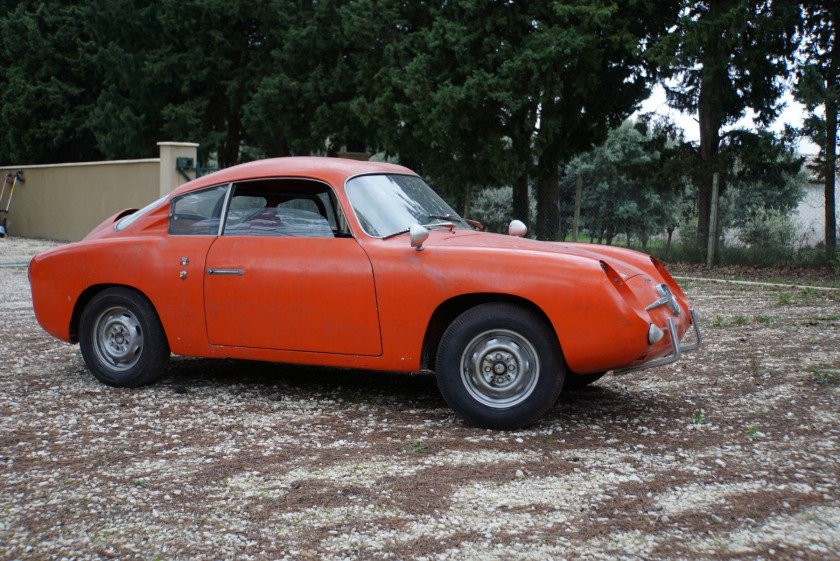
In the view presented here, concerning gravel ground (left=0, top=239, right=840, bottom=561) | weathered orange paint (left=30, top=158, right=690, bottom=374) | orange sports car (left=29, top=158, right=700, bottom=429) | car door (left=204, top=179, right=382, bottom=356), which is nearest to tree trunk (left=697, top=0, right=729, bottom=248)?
gravel ground (left=0, top=239, right=840, bottom=561)

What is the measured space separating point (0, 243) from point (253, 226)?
2038 centimetres

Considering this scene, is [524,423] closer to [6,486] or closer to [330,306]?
[330,306]

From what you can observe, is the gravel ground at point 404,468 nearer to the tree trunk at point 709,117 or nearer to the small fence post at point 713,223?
the small fence post at point 713,223

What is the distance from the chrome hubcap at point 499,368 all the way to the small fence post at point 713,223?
1305 centimetres

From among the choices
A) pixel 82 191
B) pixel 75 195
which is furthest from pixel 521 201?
pixel 75 195

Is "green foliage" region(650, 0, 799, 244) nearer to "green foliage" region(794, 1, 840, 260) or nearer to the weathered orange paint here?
"green foliage" region(794, 1, 840, 260)

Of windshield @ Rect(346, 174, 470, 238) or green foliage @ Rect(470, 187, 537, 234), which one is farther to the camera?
green foliage @ Rect(470, 187, 537, 234)

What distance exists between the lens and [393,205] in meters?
5.83

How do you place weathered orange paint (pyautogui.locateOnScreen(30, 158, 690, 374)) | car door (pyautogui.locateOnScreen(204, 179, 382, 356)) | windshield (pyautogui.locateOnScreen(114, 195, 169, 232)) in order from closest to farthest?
weathered orange paint (pyautogui.locateOnScreen(30, 158, 690, 374)) < car door (pyautogui.locateOnScreen(204, 179, 382, 356)) < windshield (pyautogui.locateOnScreen(114, 195, 169, 232))

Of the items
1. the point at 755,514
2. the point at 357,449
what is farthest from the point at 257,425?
the point at 755,514

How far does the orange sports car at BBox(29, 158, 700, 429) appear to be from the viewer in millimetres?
4957

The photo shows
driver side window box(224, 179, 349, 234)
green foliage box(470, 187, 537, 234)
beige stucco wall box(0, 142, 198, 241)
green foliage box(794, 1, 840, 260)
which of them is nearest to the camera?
driver side window box(224, 179, 349, 234)

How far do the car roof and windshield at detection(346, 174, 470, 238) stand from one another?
0.08 meters

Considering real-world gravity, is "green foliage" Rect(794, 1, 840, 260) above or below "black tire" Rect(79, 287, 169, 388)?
above
